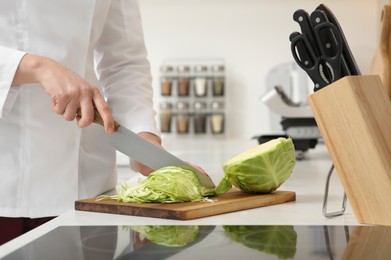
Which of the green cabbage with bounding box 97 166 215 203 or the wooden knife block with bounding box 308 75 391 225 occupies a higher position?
the wooden knife block with bounding box 308 75 391 225

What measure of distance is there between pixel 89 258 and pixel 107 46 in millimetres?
725

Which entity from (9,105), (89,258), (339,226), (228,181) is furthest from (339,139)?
(9,105)

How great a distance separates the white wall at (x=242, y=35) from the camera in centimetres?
582

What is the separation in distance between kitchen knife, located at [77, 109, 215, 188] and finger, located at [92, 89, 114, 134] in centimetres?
2

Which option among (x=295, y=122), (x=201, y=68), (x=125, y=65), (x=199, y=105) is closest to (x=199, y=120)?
(x=199, y=105)

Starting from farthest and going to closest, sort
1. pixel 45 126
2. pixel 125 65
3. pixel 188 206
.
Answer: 1. pixel 125 65
2. pixel 45 126
3. pixel 188 206

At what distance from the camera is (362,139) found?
790mm

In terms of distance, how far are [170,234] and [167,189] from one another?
15 cm

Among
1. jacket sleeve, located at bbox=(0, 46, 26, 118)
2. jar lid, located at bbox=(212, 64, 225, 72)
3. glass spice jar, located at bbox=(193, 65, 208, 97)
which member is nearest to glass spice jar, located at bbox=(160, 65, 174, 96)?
glass spice jar, located at bbox=(193, 65, 208, 97)

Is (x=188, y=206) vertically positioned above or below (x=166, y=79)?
below

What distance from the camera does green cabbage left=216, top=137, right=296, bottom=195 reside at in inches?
38.5

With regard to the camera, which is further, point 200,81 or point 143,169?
point 200,81

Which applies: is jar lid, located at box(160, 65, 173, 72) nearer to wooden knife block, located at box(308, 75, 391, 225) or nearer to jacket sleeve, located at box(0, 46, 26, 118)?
jacket sleeve, located at box(0, 46, 26, 118)

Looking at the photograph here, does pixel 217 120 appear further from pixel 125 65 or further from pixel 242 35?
pixel 125 65
